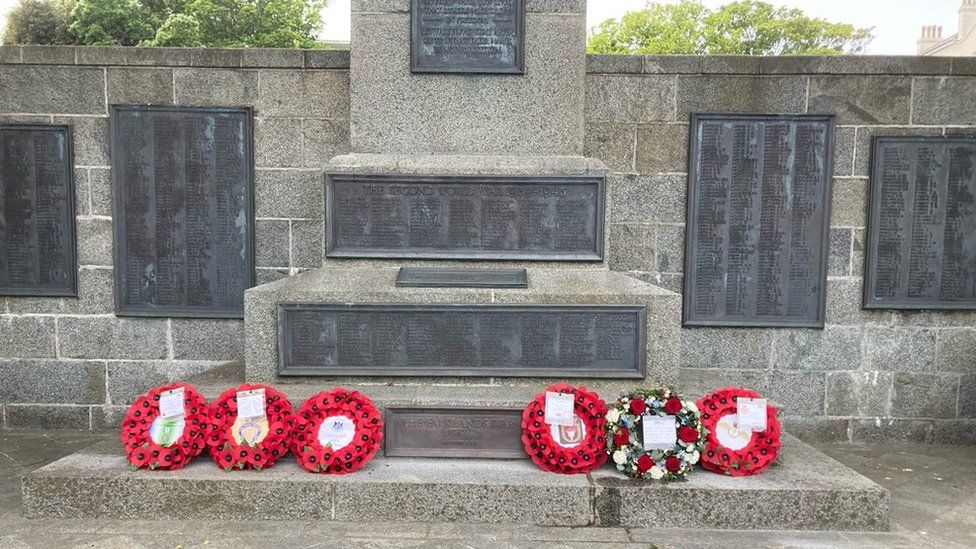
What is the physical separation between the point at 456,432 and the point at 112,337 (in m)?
3.55

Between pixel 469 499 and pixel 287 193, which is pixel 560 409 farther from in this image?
pixel 287 193

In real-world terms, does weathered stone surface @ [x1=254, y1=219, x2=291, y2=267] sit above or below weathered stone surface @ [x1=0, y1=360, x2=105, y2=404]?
above

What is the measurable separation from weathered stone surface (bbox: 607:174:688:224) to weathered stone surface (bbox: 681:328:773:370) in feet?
3.31

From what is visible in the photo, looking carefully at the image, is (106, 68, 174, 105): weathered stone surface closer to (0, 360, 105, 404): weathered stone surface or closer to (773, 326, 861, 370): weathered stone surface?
(0, 360, 105, 404): weathered stone surface

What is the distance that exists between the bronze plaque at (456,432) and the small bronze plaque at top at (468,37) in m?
2.60

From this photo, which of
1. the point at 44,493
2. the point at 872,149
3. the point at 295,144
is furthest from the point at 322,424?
the point at 872,149

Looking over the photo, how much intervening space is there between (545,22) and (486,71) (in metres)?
0.59

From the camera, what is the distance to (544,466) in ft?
14.3

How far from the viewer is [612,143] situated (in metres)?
6.10


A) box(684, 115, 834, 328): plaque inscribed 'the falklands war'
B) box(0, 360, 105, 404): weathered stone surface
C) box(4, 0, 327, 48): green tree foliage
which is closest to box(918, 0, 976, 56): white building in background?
box(4, 0, 327, 48): green tree foliage

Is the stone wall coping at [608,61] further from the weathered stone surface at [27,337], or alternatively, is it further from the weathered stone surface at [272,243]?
the weathered stone surface at [27,337]

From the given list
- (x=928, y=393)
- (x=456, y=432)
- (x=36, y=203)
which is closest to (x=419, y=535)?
(x=456, y=432)

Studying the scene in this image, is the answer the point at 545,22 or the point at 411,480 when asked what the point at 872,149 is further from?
the point at 411,480

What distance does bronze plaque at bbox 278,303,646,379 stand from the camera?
16.2 feet
